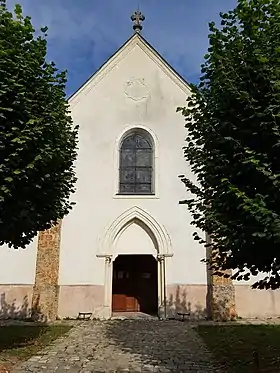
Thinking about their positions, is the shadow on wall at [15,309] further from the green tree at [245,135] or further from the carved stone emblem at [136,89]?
the green tree at [245,135]

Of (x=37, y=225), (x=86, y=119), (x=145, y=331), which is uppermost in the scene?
(x=86, y=119)

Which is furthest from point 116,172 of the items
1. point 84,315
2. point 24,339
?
point 24,339

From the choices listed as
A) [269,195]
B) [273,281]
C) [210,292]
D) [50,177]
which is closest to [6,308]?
[210,292]

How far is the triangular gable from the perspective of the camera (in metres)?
18.2

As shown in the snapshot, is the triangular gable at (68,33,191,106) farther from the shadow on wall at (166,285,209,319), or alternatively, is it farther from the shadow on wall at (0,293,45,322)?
the shadow on wall at (166,285,209,319)

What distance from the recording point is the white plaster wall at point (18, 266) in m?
16.1

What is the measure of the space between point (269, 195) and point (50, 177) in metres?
4.59

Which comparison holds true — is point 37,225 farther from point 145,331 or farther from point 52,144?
point 145,331

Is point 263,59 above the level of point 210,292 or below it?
above

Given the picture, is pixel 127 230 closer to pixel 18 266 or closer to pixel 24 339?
pixel 18 266

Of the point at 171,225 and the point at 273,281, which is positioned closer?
the point at 273,281

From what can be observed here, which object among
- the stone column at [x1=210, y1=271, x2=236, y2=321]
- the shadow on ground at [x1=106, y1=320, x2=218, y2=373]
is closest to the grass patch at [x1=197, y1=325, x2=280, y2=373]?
the shadow on ground at [x1=106, y1=320, x2=218, y2=373]

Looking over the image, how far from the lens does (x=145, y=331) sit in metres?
12.5

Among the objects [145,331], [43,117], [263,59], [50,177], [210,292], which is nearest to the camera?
[263,59]
